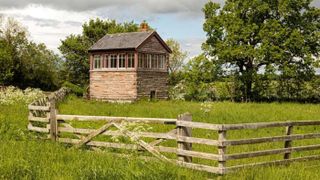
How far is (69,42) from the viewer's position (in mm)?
70125

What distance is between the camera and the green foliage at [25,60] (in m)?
56.8

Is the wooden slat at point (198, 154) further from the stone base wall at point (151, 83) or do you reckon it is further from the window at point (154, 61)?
the window at point (154, 61)

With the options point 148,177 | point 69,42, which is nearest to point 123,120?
point 148,177

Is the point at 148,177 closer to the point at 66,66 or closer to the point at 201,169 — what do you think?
the point at 201,169

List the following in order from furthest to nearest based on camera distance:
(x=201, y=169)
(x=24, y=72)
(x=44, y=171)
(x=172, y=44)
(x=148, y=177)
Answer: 1. (x=172, y=44)
2. (x=24, y=72)
3. (x=201, y=169)
4. (x=44, y=171)
5. (x=148, y=177)

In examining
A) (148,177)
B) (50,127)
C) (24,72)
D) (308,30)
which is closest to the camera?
(148,177)

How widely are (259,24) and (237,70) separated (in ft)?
15.8

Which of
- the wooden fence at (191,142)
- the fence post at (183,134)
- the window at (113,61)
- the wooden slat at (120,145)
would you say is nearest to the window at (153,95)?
the window at (113,61)

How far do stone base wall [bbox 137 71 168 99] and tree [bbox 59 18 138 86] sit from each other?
24238mm

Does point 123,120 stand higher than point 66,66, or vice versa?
point 66,66

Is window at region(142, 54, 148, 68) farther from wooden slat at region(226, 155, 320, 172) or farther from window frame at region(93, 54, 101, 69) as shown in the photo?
wooden slat at region(226, 155, 320, 172)

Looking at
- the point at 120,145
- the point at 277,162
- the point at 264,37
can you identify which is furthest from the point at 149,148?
the point at 264,37

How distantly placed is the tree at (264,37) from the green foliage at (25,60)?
79.7 ft

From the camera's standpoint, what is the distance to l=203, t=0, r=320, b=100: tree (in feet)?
135
